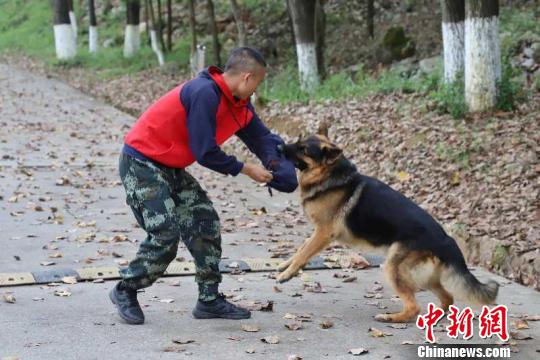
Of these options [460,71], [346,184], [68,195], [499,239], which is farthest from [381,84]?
[346,184]

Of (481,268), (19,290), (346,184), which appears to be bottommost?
(481,268)

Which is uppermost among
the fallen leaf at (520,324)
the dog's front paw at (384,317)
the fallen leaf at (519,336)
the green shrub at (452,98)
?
the green shrub at (452,98)

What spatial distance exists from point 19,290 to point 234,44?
2228cm

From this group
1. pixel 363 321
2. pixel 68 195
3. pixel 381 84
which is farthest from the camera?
pixel 381 84

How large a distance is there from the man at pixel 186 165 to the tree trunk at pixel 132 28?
24.2m

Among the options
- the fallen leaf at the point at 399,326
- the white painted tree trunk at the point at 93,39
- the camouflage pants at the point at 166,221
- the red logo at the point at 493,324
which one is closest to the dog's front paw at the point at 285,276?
the camouflage pants at the point at 166,221

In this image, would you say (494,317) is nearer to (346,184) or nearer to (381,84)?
(346,184)

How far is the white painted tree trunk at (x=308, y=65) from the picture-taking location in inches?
691

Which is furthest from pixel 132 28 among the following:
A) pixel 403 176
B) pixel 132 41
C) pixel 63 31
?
pixel 403 176

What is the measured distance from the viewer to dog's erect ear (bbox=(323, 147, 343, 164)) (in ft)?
19.3

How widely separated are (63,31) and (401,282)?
83.5 ft

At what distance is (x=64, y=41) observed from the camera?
95.6ft

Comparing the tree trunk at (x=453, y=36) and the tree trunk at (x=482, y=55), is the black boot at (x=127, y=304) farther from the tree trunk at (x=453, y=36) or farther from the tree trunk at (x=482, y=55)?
the tree trunk at (x=453, y=36)

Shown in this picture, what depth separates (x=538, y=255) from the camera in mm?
7012
